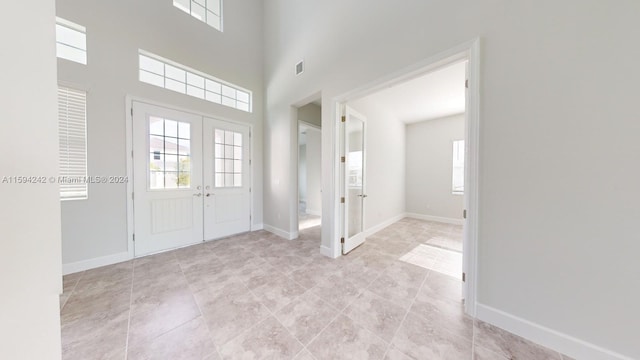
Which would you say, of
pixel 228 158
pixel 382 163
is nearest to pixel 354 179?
pixel 382 163

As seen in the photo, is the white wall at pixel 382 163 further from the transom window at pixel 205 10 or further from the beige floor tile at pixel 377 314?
the transom window at pixel 205 10

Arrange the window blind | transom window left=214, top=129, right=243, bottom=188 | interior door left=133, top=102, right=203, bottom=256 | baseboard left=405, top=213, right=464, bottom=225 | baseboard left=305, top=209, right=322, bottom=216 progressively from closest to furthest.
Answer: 1. the window blind
2. interior door left=133, top=102, right=203, bottom=256
3. transom window left=214, top=129, right=243, bottom=188
4. baseboard left=405, top=213, right=464, bottom=225
5. baseboard left=305, top=209, right=322, bottom=216

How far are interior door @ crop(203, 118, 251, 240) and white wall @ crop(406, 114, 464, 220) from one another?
438 cm

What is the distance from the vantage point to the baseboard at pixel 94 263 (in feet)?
8.22

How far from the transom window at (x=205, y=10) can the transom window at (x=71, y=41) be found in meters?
1.46

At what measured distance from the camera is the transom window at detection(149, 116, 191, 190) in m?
3.11

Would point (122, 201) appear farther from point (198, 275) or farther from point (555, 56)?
point (555, 56)

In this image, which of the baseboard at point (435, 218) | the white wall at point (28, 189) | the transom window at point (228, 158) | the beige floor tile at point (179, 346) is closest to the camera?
the white wall at point (28, 189)

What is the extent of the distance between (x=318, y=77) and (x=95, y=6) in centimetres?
291

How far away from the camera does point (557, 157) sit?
4.94 ft

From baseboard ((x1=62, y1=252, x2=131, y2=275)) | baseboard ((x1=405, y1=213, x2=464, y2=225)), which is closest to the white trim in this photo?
baseboard ((x1=62, y1=252, x2=131, y2=275))

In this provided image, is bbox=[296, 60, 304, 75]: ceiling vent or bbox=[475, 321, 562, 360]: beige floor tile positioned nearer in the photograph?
bbox=[475, 321, 562, 360]: beige floor tile

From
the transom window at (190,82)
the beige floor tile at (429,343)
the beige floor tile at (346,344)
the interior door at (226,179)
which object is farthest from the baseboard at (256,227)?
the beige floor tile at (429,343)

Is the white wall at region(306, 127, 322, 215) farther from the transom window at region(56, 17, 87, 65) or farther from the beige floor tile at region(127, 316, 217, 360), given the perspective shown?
the beige floor tile at region(127, 316, 217, 360)
